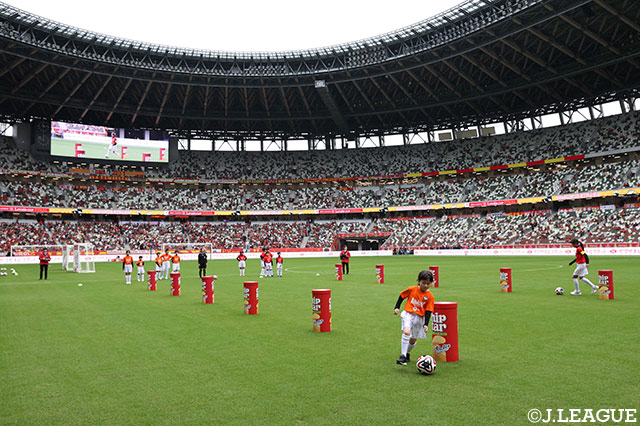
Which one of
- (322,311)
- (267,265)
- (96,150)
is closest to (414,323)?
(322,311)

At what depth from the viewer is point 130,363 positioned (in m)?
8.58

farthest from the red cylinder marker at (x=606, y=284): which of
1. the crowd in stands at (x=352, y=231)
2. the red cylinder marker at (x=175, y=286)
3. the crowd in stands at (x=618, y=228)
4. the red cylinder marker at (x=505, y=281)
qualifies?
the crowd in stands at (x=352, y=231)

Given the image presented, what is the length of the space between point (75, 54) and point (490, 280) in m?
48.7

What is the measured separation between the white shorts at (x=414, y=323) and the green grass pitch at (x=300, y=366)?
656 millimetres

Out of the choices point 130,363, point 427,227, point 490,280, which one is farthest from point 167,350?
point 427,227

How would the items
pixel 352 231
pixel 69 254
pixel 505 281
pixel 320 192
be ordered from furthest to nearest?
pixel 320 192 → pixel 352 231 → pixel 69 254 → pixel 505 281

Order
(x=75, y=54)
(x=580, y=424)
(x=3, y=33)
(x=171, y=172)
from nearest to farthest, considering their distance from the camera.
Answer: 1. (x=580, y=424)
2. (x=3, y=33)
3. (x=75, y=54)
4. (x=171, y=172)

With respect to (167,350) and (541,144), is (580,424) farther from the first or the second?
(541,144)

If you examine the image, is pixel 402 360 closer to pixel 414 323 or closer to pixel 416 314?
pixel 414 323

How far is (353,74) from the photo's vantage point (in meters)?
60.0

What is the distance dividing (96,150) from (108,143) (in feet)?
6.65

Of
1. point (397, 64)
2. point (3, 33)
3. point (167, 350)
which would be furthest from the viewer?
point (397, 64)

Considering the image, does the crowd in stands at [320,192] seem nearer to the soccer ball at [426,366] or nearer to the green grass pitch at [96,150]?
the green grass pitch at [96,150]

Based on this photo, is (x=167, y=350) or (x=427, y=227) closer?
(x=167, y=350)
